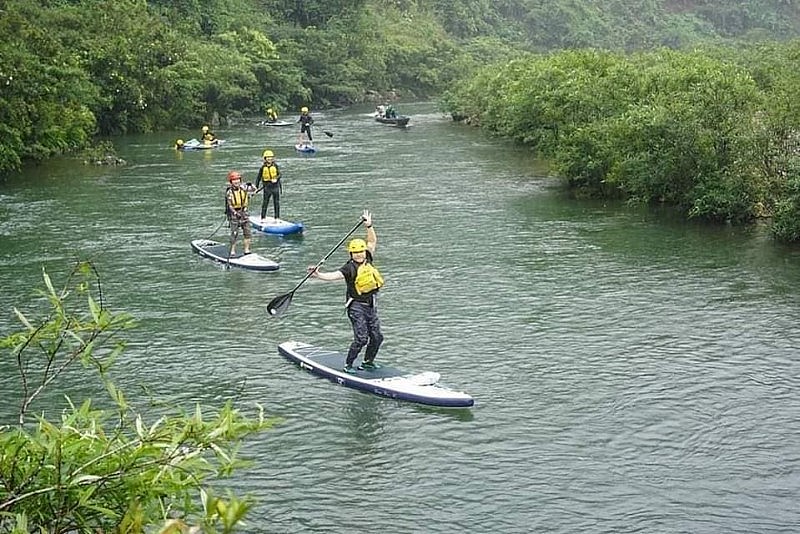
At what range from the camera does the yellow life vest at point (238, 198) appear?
19.5 metres

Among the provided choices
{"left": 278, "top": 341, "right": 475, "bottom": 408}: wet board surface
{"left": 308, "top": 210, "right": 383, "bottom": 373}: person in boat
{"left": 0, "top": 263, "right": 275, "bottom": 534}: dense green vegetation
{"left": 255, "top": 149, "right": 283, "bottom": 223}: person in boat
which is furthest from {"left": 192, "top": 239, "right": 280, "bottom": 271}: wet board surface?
{"left": 0, "top": 263, "right": 275, "bottom": 534}: dense green vegetation

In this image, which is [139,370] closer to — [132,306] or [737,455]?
[132,306]

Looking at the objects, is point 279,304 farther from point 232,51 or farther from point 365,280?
point 232,51

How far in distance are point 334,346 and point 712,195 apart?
1218 cm

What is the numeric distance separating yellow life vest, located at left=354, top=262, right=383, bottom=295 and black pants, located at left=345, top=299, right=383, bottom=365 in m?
0.21

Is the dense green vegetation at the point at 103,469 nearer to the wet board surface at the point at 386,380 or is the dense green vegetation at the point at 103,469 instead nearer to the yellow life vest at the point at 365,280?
the wet board surface at the point at 386,380

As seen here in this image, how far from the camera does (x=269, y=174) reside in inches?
873

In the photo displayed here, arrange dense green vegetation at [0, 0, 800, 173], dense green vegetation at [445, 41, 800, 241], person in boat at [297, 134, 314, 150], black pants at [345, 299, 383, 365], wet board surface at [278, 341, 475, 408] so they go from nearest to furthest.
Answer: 1. wet board surface at [278, 341, 475, 408]
2. black pants at [345, 299, 383, 365]
3. dense green vegetation at [445, 41, 800, 241]
4. dense green vegetation at [0, 0, 800, 173]
5. person in boat at [297, 134, 314, 150]

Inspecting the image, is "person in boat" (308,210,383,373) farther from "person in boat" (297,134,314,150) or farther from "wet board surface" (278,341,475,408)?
"person in boat" (297,134,314,150)

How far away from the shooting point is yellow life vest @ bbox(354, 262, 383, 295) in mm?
12617

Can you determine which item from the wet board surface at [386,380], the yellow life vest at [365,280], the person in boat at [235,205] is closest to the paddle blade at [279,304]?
the wet board surface at [386,380]

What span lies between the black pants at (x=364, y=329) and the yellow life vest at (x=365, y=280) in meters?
0.21

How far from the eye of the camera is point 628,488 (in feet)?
33.1

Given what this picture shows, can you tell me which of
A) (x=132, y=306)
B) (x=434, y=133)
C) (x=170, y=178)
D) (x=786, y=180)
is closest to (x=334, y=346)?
(x=132, y=306)
